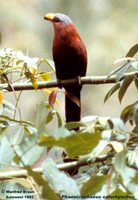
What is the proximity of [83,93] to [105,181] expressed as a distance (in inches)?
207

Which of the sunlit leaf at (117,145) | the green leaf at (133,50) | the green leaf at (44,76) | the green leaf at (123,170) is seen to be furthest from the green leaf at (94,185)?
the green leaf at (44,76)

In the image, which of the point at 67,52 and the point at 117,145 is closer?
the point at 117,145

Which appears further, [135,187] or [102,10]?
[102,10]

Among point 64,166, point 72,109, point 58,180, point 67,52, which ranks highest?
point 58,180

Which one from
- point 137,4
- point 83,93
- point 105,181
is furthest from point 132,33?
point 105,181

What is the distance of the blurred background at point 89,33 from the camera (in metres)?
5.70

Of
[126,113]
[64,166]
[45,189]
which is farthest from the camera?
[126,113]

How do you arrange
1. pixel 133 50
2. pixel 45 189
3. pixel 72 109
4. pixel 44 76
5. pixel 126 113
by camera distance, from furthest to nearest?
pixel 72 109 → pixel 44 76 → pixel 133 50 → pixel 126 113 → pixel 45 189

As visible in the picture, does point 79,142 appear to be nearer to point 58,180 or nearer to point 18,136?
point 58,180

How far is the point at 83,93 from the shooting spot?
6.16 m

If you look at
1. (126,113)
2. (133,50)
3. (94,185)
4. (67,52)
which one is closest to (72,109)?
(67,52)

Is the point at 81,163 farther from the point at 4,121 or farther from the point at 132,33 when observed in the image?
the point at 132,33

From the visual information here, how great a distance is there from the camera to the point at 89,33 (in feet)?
20.8

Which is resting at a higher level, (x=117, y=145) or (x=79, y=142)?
(x=79, y=142)
